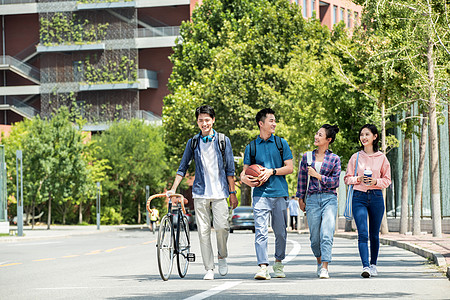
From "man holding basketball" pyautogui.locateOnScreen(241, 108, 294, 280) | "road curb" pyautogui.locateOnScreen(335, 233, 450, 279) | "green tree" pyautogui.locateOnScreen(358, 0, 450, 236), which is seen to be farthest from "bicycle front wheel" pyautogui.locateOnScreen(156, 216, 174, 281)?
"green tree" pyautogui.locateOnScreen(358, 0, 450, 236)

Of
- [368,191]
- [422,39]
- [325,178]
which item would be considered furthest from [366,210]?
[422,39]

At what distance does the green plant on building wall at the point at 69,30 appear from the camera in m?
74.8

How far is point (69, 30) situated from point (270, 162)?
6583 centimetres

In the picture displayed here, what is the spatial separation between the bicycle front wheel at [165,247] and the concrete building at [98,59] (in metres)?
62.1

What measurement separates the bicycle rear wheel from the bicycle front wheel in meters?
0.17

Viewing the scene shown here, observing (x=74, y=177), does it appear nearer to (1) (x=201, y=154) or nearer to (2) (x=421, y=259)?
(2) (x=421, y=259)

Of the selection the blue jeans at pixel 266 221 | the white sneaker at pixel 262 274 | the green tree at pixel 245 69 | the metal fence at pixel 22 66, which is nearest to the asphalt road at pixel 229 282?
the white sneaker at pixel 262 274

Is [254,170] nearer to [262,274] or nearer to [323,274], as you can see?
[262,274]

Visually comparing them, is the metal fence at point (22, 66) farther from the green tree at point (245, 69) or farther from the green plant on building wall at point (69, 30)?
the green tree at point (245, 69)

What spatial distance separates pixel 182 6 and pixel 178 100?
26364mm

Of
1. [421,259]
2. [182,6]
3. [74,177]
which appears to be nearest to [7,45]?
[182,6]

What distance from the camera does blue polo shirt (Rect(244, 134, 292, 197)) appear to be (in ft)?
37.7

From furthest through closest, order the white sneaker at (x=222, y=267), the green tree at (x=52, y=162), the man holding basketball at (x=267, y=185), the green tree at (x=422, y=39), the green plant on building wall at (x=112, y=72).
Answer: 1. the green plant on building wall at (x=112, y=72)
2. the green tree at (x=52, y=162)
3. the green tree at (x=422, y=39)
4. the white sneaker at (x=222, y=267)
5. the man holding basketball at (x=267, y=185)

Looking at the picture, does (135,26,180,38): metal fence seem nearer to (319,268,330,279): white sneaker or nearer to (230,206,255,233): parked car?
(230,206,255,233): parked car
